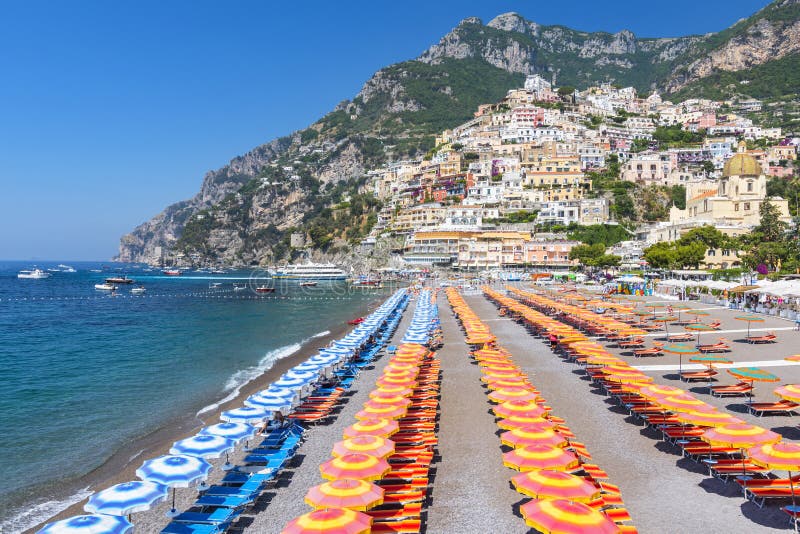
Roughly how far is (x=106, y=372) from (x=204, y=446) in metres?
21.6

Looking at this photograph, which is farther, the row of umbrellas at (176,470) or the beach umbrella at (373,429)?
the beach umbrella at (373,429)

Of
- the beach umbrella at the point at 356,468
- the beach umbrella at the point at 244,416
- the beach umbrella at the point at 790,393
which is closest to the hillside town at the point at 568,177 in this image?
the beach umbrella at the point at 790,393

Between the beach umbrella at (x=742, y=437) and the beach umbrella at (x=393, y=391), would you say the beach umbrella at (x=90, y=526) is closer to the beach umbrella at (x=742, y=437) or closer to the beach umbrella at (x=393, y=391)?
the beach umbrella at (x=393, y=391)

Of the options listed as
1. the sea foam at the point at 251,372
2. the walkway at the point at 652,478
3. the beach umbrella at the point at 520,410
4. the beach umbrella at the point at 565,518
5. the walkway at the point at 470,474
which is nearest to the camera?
the beach umbrella at the point at 565,518

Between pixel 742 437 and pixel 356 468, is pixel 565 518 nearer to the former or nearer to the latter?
pixel 356 468

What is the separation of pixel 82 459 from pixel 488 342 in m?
18.4

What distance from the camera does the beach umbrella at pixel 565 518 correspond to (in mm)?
8062

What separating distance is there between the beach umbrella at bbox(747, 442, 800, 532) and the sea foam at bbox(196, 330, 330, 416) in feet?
59.5

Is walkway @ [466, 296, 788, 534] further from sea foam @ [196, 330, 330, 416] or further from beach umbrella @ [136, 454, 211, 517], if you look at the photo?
sea foam @ [196, 330, 330, 416]

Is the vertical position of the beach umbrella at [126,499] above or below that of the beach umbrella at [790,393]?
below

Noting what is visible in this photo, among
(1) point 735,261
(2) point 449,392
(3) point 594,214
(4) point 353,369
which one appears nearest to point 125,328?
(4) point 353,369

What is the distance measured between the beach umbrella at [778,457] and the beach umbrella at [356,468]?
709cm

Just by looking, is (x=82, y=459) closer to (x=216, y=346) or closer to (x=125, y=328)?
(x=216, y=346)

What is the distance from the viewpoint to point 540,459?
427 inches
